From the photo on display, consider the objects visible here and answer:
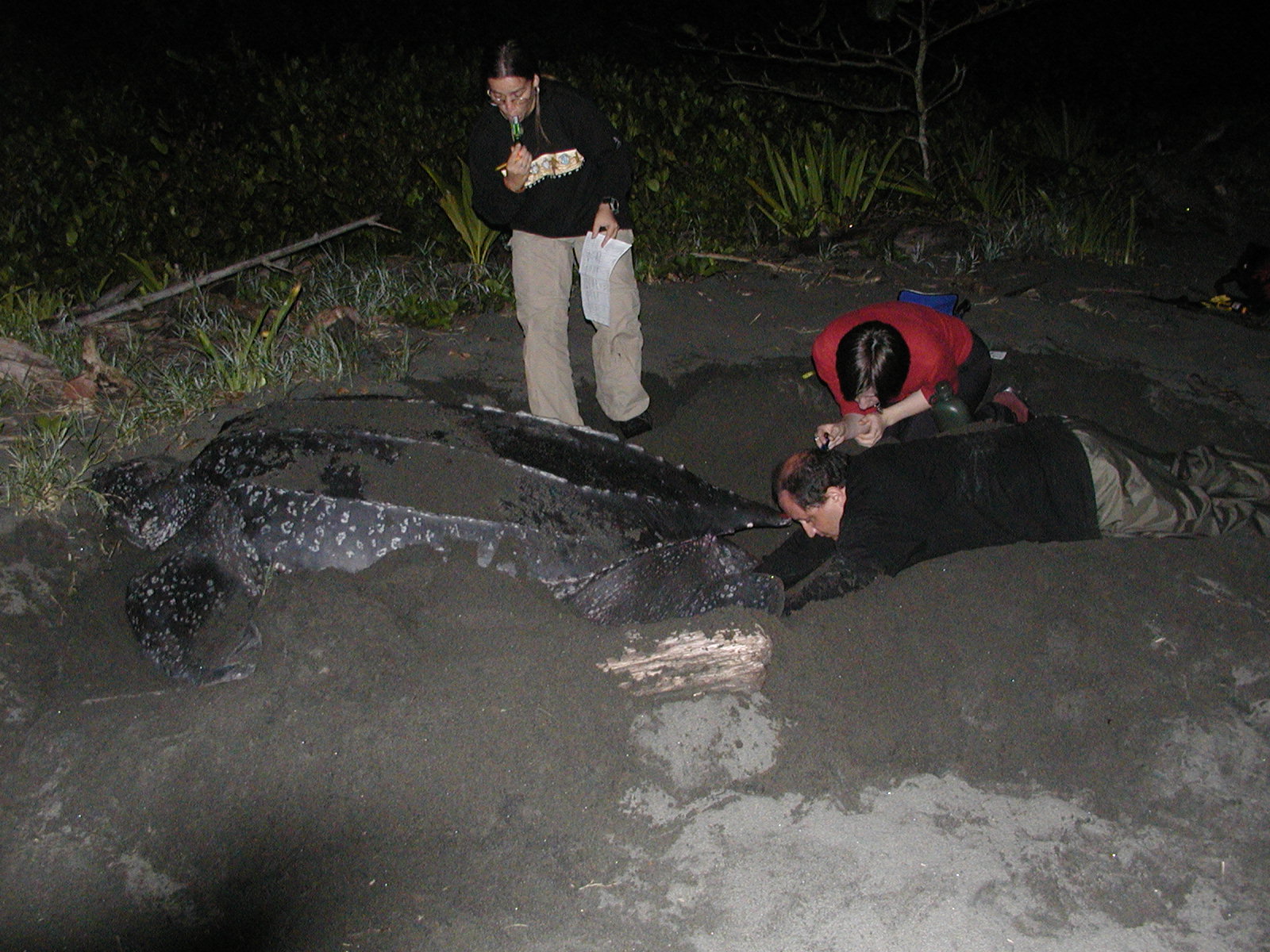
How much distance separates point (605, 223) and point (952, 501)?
4.75 ft

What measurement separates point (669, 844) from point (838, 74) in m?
7.11

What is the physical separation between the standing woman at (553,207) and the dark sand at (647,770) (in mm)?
1072

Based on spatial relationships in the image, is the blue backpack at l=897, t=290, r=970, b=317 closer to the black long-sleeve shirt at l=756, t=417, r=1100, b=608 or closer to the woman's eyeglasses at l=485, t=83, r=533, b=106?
the black long-sleeve shirt at l=756, t=417, r=1100, b=608

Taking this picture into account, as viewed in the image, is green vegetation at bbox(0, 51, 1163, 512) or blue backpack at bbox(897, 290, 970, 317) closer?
blue backpack at bbox(897, 290, 970, 317)

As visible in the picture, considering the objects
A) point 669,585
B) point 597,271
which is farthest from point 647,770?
point 597,271

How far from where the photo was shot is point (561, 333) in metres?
3.19

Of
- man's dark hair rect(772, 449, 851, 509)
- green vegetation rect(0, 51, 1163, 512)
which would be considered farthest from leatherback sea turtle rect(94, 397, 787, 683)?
green vegetation rect(0, 51, 1163, 512)

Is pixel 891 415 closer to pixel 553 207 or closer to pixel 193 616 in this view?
pixel 553 207

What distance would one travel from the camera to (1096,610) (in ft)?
7.47

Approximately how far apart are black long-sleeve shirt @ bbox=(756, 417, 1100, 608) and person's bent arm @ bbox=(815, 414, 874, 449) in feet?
0.78

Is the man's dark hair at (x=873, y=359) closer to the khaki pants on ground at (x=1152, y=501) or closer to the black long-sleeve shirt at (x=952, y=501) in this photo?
the black long-sleeve shirt at (x=952, y=501)

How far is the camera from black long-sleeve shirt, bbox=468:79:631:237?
2.90m

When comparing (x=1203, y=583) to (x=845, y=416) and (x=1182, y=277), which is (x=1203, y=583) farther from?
(x=1182, y=277)

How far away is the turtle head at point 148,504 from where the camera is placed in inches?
110
